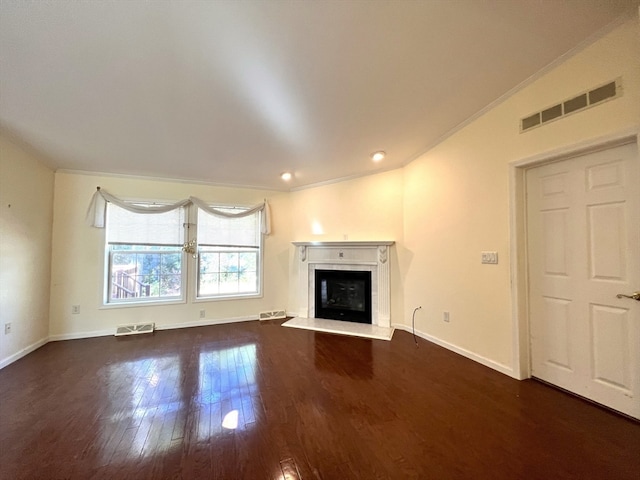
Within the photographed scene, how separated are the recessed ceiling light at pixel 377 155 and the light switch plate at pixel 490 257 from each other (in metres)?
1.80

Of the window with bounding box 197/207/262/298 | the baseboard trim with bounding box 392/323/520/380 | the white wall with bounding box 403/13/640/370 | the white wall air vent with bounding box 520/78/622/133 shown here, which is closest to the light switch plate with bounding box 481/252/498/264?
the white wall with bounding box 403/13/640/370

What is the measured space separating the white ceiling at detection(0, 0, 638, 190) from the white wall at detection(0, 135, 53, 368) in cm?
41

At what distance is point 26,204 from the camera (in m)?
3.09

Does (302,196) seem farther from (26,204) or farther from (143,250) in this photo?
(26,204)

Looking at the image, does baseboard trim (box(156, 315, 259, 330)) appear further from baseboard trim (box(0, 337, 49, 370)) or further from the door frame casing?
the door frame casing

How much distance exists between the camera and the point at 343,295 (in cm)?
449

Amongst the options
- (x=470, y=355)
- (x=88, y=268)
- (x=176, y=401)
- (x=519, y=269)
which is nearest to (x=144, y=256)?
(x=88, y=268)

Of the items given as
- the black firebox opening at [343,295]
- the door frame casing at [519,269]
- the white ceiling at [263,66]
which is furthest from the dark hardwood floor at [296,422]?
the white ceiling at [263,66]

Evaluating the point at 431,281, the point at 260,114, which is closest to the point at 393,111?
the point at 260,114

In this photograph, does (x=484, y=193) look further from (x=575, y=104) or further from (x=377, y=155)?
(x=377, y=155)

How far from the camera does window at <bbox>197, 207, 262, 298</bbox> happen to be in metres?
4.39

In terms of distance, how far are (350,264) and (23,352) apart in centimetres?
435

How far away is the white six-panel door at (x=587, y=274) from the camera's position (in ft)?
6.00

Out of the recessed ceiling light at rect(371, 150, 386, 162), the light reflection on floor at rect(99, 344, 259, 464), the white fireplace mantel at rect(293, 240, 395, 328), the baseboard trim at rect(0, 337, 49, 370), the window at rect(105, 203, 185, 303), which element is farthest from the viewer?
the white fireplace mantel at rect(293, 240, 395, 328)
